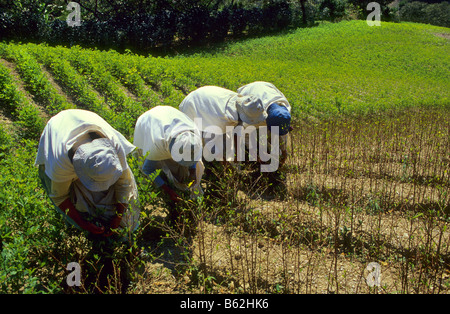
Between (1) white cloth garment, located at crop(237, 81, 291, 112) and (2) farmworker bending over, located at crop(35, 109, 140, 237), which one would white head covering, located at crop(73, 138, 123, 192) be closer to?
(2) farmworker bending over, located at crop(35, 109, 140, 237)

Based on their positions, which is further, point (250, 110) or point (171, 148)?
point (250, 110)

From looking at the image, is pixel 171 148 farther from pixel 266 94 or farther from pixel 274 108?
pixel 266 94

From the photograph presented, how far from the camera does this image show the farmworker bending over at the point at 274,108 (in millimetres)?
4277

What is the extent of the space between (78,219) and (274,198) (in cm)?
251

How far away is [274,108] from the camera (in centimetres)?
436

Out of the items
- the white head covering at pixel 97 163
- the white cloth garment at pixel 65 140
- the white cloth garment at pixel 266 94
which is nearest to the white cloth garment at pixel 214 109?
the white cloth garment at pixel 266 94

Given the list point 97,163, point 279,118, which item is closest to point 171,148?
point 97,163

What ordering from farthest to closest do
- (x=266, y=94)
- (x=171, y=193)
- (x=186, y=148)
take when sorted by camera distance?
(x=266, y=94), (x=171, y=193), (x=186, y=148)

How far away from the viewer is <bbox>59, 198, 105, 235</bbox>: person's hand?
2.83m

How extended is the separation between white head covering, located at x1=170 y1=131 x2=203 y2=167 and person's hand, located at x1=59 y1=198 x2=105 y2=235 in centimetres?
Result: 92

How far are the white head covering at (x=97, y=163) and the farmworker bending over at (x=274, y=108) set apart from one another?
2216 mm

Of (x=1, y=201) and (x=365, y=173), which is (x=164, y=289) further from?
(x=365, y=173)

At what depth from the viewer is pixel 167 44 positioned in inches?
760
